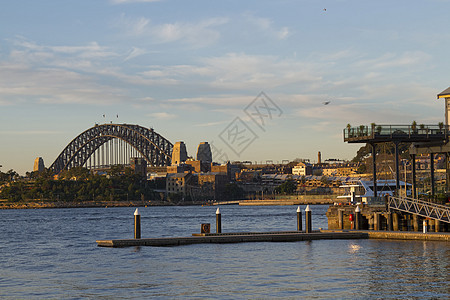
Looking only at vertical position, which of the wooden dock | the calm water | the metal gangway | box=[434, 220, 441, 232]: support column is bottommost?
the calm water

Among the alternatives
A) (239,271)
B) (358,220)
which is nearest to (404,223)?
(358,220)

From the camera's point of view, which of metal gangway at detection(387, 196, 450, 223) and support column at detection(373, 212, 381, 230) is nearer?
metal gangway at detection(387, 196, 450, 223)

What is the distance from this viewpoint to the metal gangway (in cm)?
5459

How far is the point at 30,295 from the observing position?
34.6 m

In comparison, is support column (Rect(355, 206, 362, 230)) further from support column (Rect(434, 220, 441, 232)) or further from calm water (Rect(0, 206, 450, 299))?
support column (Rect(434, 220, 441, 232))

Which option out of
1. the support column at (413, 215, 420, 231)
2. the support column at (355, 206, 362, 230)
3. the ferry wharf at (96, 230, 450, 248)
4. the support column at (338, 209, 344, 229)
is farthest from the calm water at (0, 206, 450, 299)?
the support column at (338, 209, 344, 229)

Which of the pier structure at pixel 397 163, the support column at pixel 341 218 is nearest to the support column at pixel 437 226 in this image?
the pier structure at pixel 397 163

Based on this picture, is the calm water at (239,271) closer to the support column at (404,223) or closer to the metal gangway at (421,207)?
the metal gangway at (421,207)

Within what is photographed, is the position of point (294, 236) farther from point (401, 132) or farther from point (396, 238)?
point (401, 132)

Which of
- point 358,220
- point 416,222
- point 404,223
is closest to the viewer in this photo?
point 416,222

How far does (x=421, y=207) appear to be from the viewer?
56.0 metres

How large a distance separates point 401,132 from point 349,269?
21644 mm

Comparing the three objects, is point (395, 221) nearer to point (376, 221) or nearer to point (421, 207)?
point (376, 221)

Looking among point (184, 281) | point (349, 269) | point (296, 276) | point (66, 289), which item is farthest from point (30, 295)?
point (349, 269)
